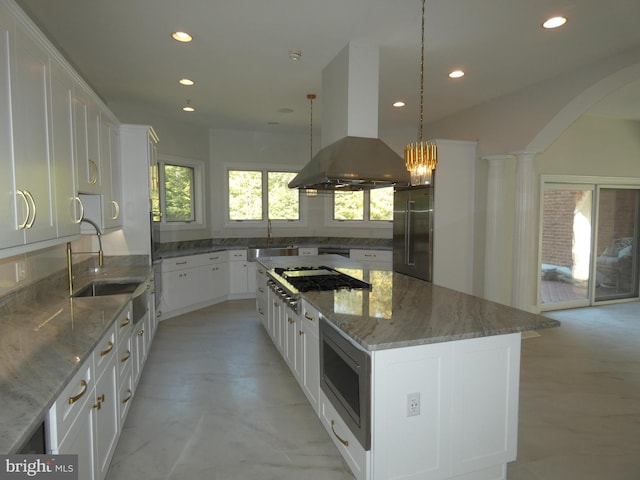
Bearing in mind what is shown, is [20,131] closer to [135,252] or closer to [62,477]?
[62,477]

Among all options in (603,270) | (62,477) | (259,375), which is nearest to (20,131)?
(62,477)

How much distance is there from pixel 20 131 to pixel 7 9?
0.50 metres

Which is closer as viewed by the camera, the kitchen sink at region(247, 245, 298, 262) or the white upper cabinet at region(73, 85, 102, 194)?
the white upper cabinet at region(73, 85, 102, 194)

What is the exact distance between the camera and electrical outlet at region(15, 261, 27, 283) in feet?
7.61

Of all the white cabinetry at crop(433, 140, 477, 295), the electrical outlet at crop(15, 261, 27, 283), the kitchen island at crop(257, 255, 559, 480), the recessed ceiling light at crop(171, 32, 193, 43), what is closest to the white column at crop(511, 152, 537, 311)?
the white cabinetry at crop(433, 140, 477, 295)

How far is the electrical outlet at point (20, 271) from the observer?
7.61 feet

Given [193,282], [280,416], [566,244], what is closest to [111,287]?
[280,416]

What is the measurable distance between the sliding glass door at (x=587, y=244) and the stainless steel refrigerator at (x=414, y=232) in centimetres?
198

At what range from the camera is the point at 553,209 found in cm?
562

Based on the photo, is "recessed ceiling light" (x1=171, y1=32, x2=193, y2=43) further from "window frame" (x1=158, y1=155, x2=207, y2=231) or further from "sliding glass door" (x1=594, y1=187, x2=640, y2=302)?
"sliding glass door" (x1=594, y1=187, x2=640, y2=302)

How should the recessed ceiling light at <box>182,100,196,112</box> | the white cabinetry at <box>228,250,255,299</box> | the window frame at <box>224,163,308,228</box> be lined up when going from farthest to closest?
the window frame at <box>224,163,308,228</box>
the white cabinetry at <box>228,250,255,299</box>
the recessed ceiling light at <box>182,100,196,112</box>

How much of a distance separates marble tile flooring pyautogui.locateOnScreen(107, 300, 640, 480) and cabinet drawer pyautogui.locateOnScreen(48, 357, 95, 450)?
79 cm

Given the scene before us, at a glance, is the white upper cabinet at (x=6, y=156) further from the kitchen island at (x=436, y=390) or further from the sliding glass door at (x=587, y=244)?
the sliding glass door at (x=587, y=244)

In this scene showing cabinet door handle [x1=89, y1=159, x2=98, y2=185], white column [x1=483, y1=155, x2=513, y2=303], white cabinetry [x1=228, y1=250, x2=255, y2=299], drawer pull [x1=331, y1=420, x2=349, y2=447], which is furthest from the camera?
white cabinetry [x1=228, y1=250, x2=255, y2=299]
